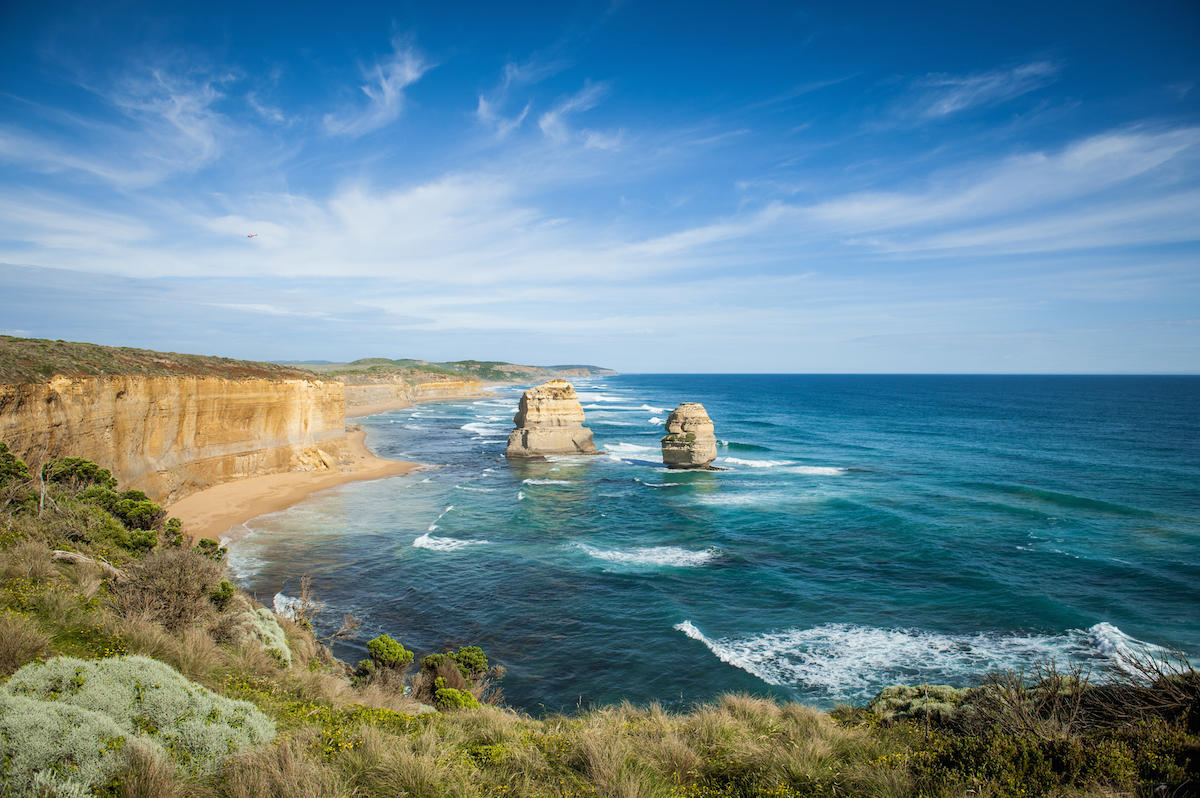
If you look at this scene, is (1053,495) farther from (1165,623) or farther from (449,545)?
(449,545)

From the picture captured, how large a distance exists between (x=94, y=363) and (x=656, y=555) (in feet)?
80.6

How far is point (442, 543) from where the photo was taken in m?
24.2

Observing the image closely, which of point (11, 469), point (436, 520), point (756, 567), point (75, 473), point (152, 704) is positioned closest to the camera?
point (152, 704)

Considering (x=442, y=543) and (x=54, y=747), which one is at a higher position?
(x=54, y=747)

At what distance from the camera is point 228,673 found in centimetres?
870

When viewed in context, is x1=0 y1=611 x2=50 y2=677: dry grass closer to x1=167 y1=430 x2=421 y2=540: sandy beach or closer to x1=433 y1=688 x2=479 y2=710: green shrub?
x1=433 y1=688 x2=479 y2=710: green shrub

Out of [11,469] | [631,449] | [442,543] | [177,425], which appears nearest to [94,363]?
[177,425]

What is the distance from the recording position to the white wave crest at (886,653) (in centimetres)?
1368

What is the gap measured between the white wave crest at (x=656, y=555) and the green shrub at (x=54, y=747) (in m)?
18.0

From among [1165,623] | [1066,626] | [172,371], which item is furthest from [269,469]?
[1165,623]

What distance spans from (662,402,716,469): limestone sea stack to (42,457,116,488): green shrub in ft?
97.0

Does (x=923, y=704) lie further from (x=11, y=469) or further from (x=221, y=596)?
(x=11, y=469)

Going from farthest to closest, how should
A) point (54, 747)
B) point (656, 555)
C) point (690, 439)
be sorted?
point (690, 439) < point (656, 555) < point (54, 747)

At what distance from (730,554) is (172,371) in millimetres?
28042
